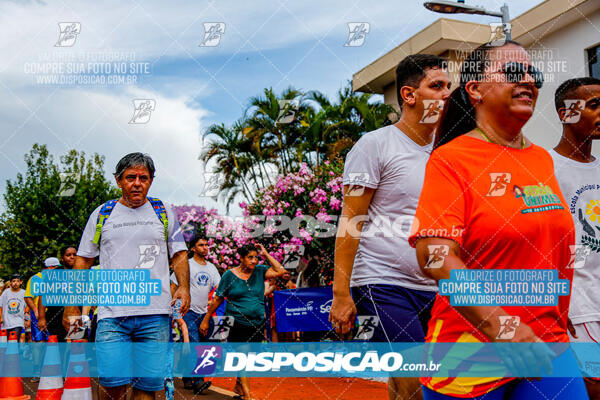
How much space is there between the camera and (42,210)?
2766 cm

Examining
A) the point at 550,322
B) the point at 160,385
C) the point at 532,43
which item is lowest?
the point at 160,385

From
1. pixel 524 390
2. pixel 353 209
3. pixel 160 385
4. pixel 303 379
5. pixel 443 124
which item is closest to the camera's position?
pixel 524 390

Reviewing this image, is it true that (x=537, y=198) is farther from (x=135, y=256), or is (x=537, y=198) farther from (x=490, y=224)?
(x=135, y=256)

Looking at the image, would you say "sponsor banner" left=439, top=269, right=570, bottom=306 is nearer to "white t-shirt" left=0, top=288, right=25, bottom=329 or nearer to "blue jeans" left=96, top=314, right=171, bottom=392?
"blue jeans" left=96, top=314, right=171, bottom=392

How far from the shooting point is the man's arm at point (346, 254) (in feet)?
9.97

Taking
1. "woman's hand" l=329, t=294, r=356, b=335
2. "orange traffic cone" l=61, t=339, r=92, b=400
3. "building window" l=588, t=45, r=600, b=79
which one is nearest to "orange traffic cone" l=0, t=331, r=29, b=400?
"orange traffic cone" l=61, t=339, r=92, b=400

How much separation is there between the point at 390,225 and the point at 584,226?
1.05 m

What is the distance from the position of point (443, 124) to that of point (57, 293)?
5.12 meters

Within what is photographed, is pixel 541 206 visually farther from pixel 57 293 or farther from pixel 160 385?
pixel 57 293

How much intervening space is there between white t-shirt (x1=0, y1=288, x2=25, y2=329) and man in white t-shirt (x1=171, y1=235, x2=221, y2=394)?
6193 mm

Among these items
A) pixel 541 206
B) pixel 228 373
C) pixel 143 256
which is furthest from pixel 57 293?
pixel 541 206

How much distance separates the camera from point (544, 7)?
13070mm

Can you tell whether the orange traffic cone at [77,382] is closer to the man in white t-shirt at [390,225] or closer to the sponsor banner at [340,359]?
the sponsor banner at [340,359]

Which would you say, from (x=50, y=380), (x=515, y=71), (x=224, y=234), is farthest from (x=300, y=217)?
(x=515, y=71)
